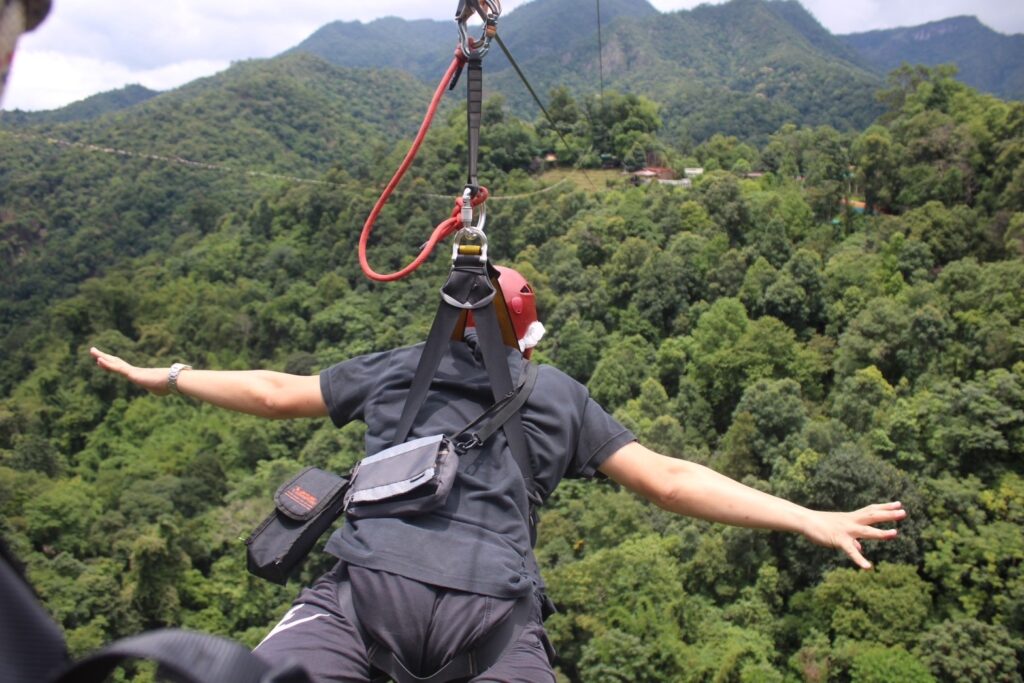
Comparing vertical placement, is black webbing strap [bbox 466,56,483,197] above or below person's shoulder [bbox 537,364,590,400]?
above

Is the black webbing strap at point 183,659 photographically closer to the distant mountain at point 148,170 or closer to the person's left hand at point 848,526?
the person's left hand at point 848,526

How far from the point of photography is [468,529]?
6.79 feet

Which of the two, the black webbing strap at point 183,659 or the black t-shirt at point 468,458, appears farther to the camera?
the black t-shirt at point 468,458

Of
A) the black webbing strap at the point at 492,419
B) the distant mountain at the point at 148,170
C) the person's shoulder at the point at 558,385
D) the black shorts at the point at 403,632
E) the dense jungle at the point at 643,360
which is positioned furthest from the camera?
the distant mountain at the point at 148,170

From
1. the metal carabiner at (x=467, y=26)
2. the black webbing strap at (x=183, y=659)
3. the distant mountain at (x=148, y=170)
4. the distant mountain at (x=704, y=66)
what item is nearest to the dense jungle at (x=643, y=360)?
the distant mountain at (x=148, y=170)

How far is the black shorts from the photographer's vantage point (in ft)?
6.44

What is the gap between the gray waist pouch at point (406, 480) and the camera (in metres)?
2.02

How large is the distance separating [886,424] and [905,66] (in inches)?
1281

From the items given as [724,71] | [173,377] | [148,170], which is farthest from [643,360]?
[724,71]

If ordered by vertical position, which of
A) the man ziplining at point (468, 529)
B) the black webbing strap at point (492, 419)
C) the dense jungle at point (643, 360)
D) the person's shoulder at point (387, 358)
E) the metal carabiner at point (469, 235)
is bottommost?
the dense jungle at point (643, 360)

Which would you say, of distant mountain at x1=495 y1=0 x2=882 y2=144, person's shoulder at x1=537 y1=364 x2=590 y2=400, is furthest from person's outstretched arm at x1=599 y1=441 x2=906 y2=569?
distant mountain at x1=495 y1=0 x2=882 y2=144

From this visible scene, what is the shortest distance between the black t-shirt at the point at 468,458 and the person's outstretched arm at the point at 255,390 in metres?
0.12

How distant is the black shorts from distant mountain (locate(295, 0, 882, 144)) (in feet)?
327

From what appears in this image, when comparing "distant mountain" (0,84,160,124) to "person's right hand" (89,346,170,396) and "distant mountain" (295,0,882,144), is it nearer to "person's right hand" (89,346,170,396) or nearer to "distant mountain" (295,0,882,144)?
"distant mountain" (295,0,882,144)
